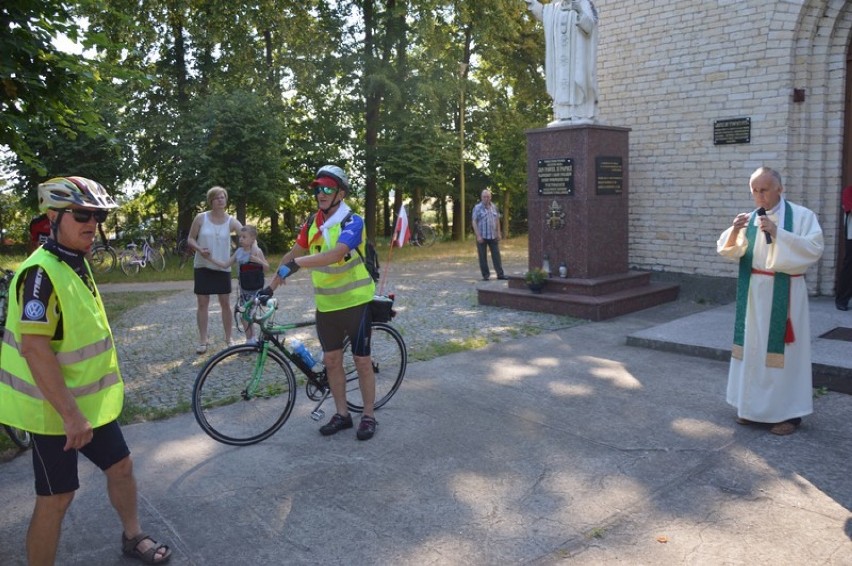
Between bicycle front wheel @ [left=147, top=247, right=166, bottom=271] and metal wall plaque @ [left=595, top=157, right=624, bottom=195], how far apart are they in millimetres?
13803

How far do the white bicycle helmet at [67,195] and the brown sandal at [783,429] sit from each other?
4.45m

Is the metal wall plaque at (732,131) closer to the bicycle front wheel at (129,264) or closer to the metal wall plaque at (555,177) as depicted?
the metal wall plaque at (555,177)

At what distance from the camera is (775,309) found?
4.94 metres

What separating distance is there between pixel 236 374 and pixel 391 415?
1278 mm

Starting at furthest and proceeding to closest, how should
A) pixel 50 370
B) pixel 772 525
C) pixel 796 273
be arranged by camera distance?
pixel 796 273
pixel 772 525
pixel 50 370

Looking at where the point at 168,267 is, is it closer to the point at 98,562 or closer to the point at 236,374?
the point at 236,374

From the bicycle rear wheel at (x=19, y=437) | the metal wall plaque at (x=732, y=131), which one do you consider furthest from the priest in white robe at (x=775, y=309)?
the metal wall plaque at (x=732, y=131)

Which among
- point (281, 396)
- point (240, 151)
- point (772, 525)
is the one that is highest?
point (240, 151)

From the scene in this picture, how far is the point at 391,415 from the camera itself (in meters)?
5.53

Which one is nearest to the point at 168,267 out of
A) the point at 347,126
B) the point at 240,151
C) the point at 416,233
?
the point at 240,151

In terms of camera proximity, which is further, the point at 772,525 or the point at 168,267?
the point at 168,267

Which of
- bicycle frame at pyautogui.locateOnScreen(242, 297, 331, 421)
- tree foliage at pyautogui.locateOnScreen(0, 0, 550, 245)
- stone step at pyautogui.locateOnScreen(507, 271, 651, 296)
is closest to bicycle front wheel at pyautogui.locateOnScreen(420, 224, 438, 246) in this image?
tree foliage at pyautogui.locateOnScreen(0, 0, 550, 245)

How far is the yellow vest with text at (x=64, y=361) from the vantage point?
9.32 ft

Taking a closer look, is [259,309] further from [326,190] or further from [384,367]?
[384,367]
